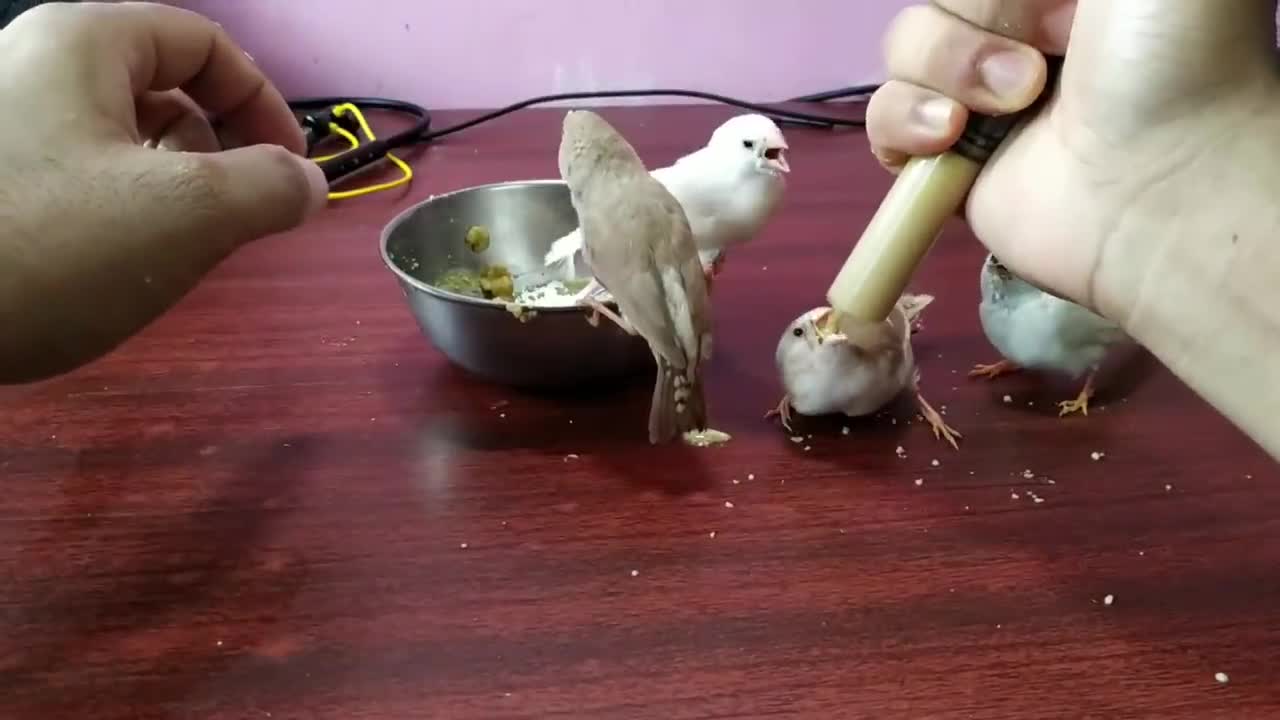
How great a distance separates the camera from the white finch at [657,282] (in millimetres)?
690

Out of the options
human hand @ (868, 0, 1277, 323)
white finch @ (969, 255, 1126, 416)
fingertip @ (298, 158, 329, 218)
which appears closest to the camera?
human hand @ (868, 0, 1277, 323)

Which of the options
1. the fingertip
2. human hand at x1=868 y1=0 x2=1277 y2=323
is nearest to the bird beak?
human hand at x1=868 y1=0 x2=1277 y2=323

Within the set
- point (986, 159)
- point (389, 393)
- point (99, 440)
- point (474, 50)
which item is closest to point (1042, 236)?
point (986, 159)

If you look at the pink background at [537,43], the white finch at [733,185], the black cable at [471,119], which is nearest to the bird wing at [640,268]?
the white finch at [733,185]

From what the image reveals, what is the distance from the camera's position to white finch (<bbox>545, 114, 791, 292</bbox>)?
2.79 feet

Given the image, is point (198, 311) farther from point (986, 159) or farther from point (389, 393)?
point (986, 159)

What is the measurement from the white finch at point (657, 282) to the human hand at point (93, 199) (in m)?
0.21

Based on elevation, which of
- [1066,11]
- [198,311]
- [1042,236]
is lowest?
[198,311]

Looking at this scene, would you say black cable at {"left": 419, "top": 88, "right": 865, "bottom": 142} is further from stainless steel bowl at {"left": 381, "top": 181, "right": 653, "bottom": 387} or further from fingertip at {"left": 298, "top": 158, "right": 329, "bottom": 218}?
fingertip at {"left": 298, "top": 158, "right": 329, "bottom": 218}

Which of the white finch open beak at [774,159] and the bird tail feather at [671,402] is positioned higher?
the white finch open beak at [774,159]

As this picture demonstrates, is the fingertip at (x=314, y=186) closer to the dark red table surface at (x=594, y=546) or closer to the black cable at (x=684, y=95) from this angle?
the dark red table surface at (x=594, y=546)

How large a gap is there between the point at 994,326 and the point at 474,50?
0.86 meters

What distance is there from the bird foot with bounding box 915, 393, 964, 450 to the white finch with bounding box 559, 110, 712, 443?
0.15m

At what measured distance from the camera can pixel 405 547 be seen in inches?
23.5
